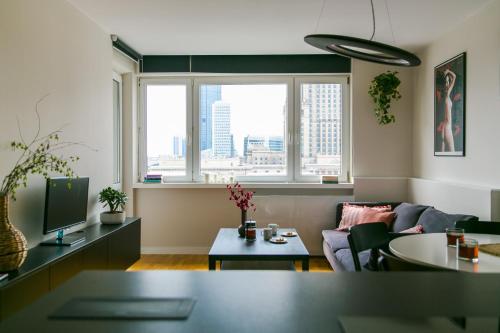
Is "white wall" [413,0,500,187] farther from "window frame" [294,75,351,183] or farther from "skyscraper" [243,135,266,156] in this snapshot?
"skyscraper" [243,135,266,156]

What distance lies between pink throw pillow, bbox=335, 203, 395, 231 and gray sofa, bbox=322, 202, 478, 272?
74 mm

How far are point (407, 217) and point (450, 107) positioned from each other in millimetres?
1219

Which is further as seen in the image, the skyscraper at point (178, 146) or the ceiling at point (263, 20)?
the skyscraper at point (178, 146)

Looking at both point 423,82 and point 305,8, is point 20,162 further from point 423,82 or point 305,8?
point 423,82

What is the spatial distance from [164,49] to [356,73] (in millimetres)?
2485

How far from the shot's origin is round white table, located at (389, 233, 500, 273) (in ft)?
5.94

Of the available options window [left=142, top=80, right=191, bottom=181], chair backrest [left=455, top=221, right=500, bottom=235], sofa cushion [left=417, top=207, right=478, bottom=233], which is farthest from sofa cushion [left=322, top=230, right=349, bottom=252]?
window [left=142, top=80, right=191, bottom=181]

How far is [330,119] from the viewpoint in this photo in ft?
17.7

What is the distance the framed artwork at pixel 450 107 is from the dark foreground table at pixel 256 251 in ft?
6.24

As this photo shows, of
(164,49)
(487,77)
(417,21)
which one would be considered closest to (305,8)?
(417,21)

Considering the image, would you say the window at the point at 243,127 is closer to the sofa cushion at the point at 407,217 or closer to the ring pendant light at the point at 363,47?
the sofa cushion at the point at 407,217

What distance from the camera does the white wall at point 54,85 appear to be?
2768 mm

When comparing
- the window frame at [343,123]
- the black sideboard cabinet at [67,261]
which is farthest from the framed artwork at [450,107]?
the black sideboard cabinet at [67,261]

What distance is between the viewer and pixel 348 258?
350 centimetres
